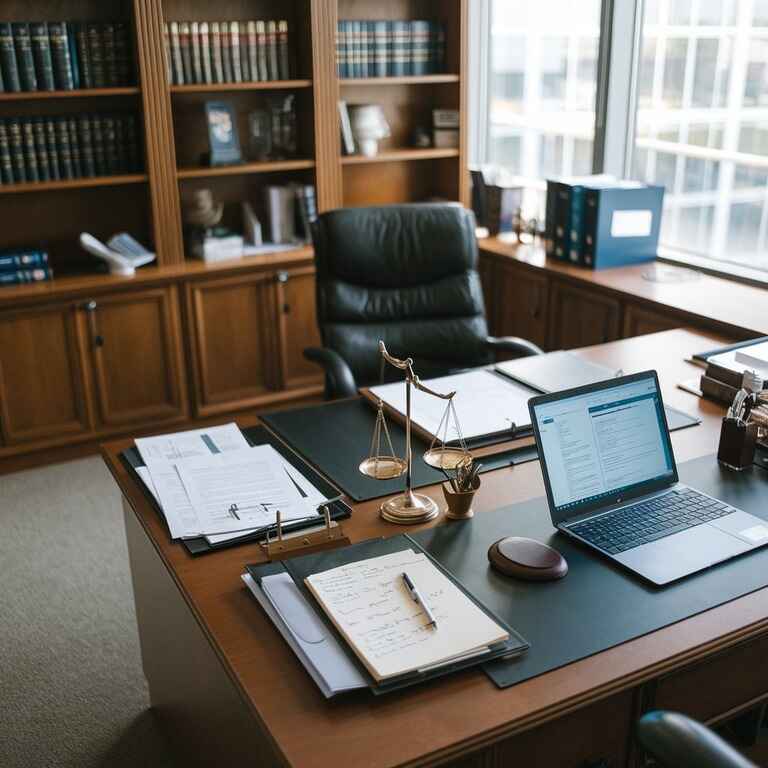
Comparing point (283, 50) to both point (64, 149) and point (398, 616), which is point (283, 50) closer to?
point (64, 149)

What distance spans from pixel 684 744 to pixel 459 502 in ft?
2.79

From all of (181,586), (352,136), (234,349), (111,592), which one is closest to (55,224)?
(234,349)

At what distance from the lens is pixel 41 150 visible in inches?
142

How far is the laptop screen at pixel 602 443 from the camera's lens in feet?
5.45

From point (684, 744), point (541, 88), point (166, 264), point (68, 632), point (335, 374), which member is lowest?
point (68, 632)

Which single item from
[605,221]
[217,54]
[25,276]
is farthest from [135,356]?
[605,221]

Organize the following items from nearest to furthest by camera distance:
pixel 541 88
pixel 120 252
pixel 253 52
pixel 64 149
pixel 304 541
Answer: pixel 304 541 → pixel 64 149 → pixel 120 252 → pixel 253 52 → pixel 541 88

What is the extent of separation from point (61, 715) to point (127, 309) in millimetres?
1778

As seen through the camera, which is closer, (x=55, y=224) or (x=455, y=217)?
(x=455, y=217)

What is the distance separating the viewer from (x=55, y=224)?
3910mm

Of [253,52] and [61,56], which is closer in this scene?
[61,56]

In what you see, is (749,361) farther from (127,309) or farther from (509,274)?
(127,309)

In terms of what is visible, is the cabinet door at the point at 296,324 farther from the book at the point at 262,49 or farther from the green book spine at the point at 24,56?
the green book spine at the point at 24,56

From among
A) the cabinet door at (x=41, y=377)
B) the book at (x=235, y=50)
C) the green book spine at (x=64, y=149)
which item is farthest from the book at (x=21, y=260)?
the book at (x=235, y=50)
